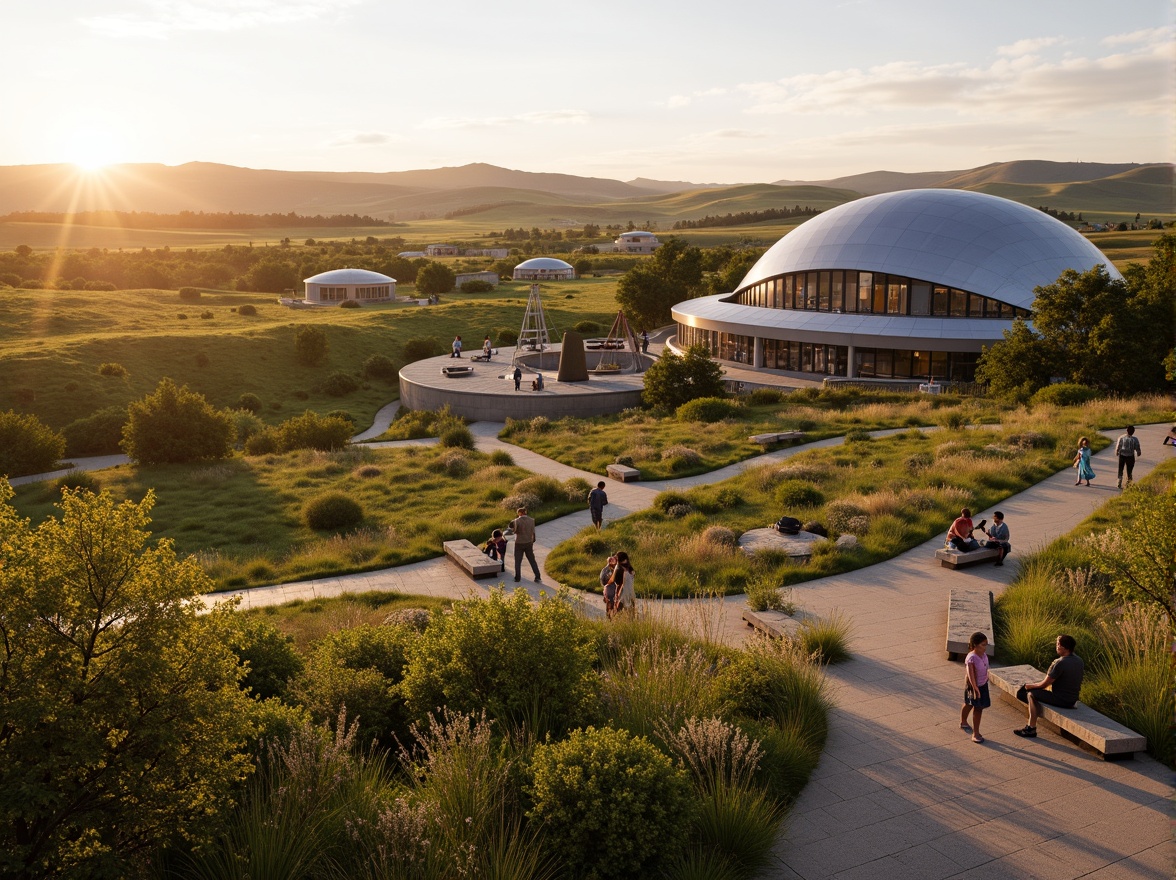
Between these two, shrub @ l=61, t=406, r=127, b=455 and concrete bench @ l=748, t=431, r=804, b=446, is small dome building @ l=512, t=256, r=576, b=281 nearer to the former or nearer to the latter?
shrub @ l=61, t=406, r=127, b=455

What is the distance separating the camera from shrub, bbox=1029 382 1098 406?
3447cm

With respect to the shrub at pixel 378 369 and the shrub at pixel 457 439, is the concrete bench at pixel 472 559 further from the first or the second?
the shrub at pixel 378 369

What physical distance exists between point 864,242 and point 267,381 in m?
40.7

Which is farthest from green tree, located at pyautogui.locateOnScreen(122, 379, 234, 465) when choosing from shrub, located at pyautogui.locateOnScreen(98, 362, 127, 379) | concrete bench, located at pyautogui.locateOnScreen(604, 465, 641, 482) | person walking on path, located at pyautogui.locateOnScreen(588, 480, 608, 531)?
shrub, located at pyautogui.locateOnScreen(98, 362, 127, 379)

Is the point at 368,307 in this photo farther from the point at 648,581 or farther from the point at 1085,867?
the point at 1085,867

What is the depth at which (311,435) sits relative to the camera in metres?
39.9


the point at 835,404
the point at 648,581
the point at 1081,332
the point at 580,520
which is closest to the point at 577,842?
the point at 648,581

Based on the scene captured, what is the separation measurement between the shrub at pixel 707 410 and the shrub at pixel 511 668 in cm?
2781

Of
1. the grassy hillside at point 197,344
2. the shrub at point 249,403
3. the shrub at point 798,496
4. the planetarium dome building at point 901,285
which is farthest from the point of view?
the shrub at point 249,403

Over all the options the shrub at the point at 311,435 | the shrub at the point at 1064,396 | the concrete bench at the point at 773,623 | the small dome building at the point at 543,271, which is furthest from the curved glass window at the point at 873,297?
the small dome building at the point at 543,271

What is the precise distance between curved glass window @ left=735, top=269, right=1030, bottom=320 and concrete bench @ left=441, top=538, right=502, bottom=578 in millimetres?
37307

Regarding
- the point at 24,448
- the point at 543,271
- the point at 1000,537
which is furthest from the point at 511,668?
the point at 543,271

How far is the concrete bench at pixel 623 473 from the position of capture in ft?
88.4

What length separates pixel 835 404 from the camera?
3975cm
